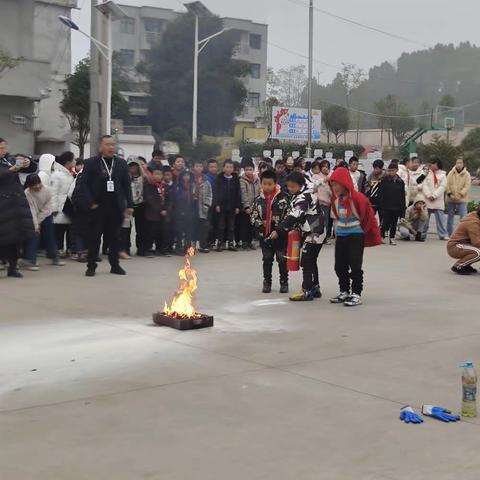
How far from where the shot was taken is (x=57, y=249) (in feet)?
39.1

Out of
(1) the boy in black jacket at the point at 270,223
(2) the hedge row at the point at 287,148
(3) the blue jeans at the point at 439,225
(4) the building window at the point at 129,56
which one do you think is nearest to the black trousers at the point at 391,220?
(3) the blue jeans at the point at 439,225

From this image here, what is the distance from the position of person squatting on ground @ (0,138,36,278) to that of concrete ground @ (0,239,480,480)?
27.2 inches

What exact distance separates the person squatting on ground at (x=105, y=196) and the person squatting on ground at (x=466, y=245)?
471cm

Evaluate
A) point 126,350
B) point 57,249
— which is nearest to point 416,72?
point 57,249

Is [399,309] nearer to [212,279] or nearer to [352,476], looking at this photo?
[212,279]

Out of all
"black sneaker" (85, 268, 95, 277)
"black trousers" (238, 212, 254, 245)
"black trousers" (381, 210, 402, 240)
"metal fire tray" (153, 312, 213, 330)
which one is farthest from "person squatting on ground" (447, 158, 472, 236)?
"metal fire tray" (153, 312, 213, 330)

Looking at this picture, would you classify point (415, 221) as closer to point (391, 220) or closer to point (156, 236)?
point (391, 220)

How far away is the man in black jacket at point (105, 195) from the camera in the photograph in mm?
10555

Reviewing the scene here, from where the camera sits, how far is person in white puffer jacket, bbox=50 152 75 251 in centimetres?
1162

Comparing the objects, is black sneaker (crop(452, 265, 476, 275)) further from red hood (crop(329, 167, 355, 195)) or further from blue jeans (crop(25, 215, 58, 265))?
blue jeans (crop(25, 215, 58, 265))

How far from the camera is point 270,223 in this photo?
31.3 feet

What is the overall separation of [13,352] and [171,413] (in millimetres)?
2079

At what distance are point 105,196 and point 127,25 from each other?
4.62 metres

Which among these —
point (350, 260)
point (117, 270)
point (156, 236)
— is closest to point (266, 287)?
point (350, 260)
